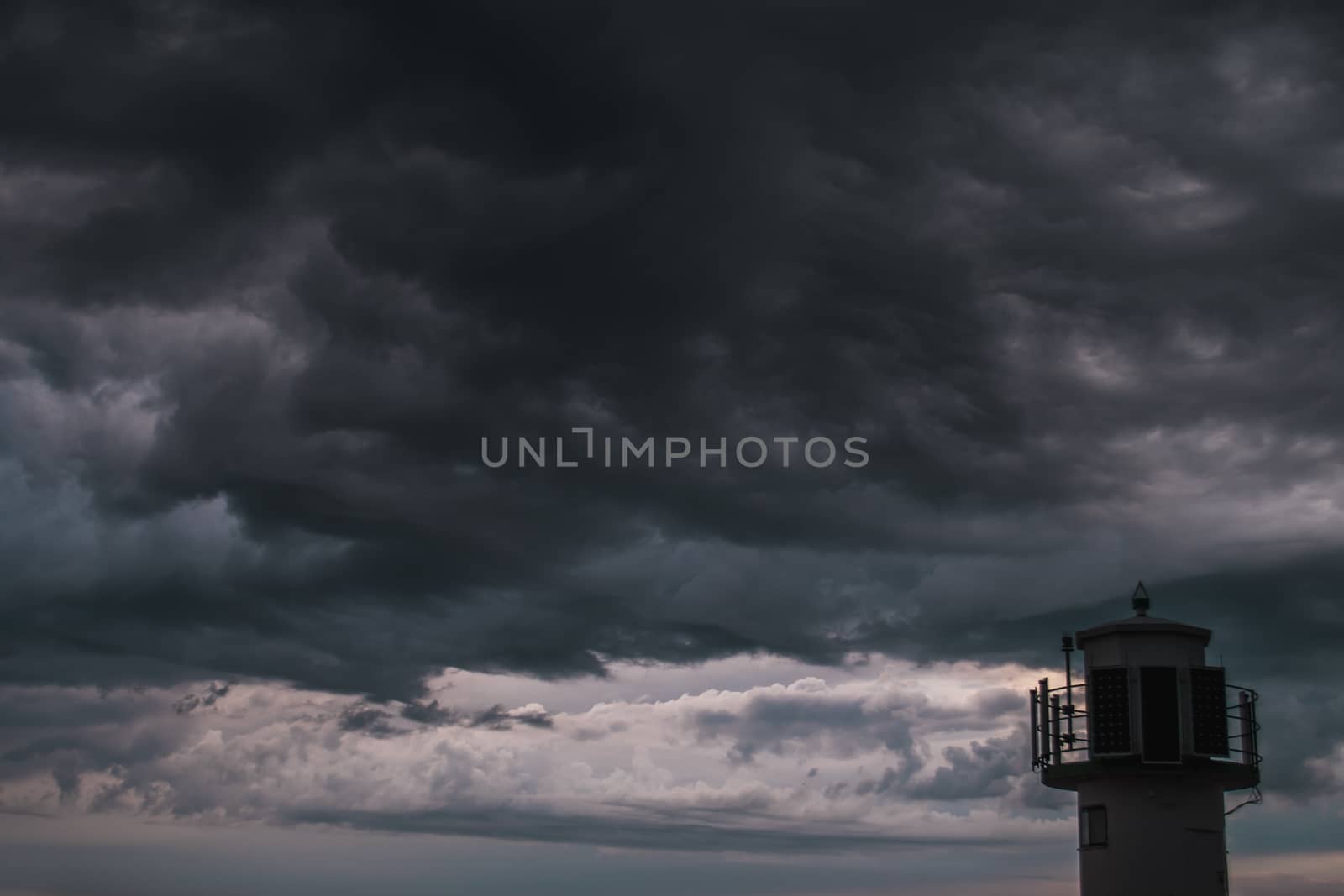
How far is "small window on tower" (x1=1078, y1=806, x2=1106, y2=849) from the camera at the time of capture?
5438 centimetres

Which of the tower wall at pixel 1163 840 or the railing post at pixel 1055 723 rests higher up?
the railing post at pixel 1055 723

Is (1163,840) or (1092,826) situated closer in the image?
(1163,840)

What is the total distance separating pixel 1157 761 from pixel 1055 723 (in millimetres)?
4196

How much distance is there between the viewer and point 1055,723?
55219 millimetres

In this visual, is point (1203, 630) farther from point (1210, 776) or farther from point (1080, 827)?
point (1080, 827)

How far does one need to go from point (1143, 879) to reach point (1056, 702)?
7.18m

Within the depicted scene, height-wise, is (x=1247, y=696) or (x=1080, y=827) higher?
(x=1247, y=696)

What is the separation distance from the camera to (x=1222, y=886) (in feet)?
174

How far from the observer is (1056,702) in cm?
5534

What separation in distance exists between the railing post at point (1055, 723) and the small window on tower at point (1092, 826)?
7.70 ft

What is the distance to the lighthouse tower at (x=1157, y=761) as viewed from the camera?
52.7m

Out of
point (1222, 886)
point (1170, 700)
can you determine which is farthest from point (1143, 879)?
point (1170, 700)

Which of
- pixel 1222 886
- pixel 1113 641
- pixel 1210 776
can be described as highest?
A: pixel 1113 641

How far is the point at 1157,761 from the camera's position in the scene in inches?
2066
